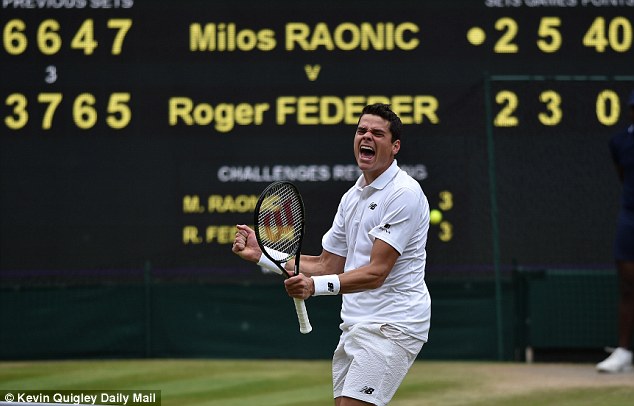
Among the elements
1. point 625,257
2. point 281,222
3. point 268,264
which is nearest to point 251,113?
point 625,257

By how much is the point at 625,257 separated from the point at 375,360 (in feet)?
14.7

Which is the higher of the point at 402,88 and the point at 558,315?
the point at 402,88

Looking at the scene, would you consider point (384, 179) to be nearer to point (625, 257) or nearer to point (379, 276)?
point (379, 276)

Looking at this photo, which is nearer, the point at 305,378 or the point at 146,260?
the point at 305,378

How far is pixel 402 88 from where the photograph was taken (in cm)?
980

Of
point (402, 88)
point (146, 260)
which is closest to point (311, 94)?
point (402, 88)

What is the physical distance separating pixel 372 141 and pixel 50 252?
5364mm

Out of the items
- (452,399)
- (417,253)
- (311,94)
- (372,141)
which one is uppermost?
(311,94)

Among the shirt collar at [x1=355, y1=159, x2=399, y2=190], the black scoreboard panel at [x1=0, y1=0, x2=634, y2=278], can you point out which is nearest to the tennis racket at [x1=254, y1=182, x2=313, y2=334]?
the shirt collar at [x1=355, y1=159, x2=399, y2=190]

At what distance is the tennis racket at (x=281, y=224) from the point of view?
16.4 ft

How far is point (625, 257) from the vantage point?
891cm

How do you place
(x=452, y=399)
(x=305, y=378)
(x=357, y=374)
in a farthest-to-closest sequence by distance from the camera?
(x=305, y=378) < (x=452, y=399) < (x=357, y=374)

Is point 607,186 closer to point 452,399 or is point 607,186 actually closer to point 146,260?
point 452,399

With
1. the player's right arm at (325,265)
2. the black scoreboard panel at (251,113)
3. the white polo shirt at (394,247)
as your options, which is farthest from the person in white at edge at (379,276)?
the black scoreboard panel at (251,113)
